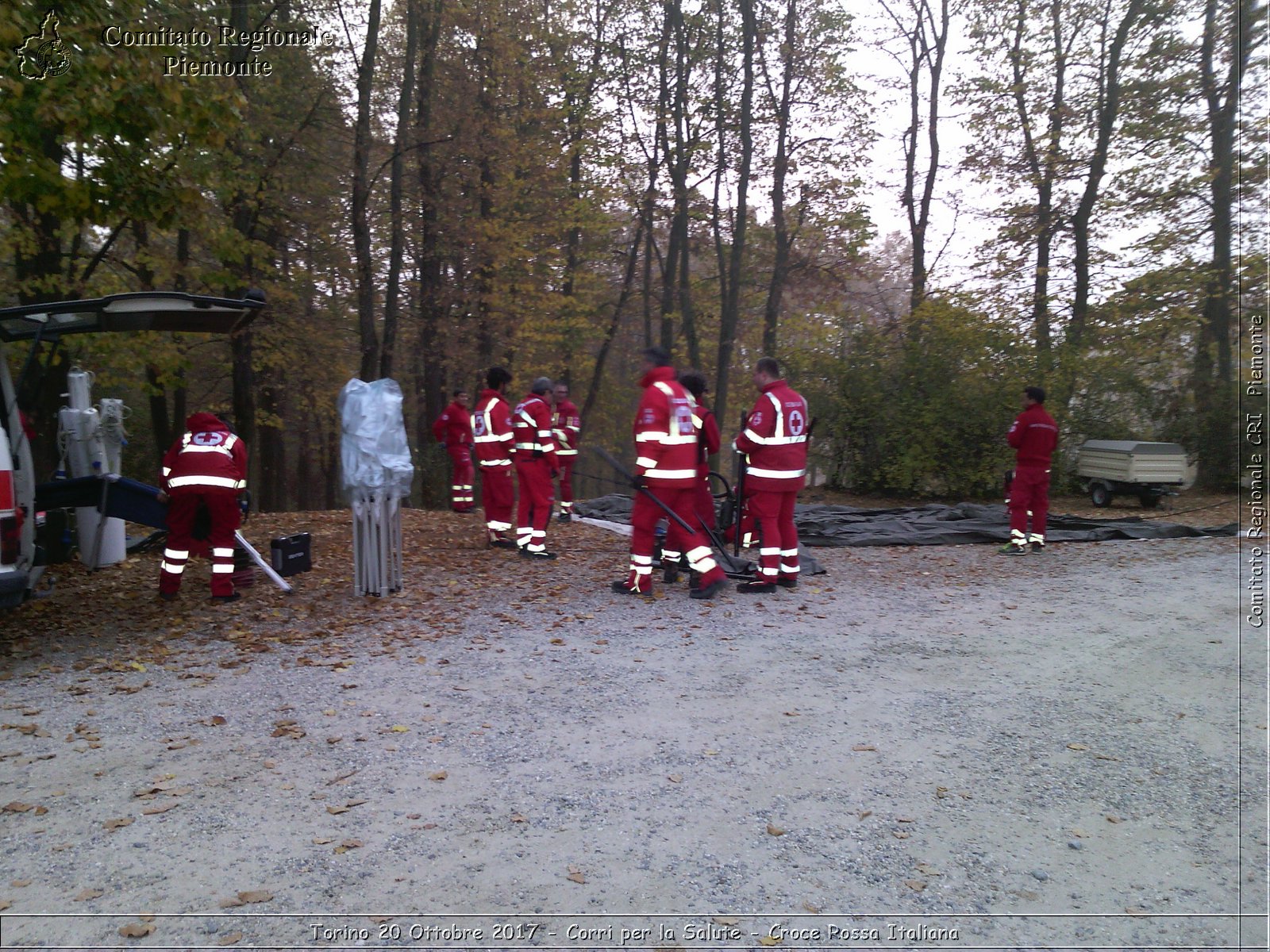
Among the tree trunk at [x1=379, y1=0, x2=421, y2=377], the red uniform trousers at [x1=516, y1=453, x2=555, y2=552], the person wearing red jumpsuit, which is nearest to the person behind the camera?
the person wearing red jumpsuit

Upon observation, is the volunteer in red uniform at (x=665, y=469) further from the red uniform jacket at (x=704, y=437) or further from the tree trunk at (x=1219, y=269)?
the tree trunk at (x=1219, y=269)

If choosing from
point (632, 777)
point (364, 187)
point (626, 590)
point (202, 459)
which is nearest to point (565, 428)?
point (626, 590)

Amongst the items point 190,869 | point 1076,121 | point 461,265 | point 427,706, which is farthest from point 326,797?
point 1076,121

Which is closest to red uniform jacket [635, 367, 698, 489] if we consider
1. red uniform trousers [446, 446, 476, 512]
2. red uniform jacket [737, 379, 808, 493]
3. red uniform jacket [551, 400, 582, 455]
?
red uniform jacket [737, 379, 808, 493]

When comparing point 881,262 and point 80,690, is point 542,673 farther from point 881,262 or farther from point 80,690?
point 881,262

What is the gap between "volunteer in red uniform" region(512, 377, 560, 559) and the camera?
10.8 meters

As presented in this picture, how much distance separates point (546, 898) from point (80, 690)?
429cm

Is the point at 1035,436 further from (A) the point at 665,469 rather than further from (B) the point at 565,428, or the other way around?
(B) the point at 565,428

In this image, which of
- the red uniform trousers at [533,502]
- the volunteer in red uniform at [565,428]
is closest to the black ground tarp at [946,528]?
the volunteer in red uniform at [565,428]

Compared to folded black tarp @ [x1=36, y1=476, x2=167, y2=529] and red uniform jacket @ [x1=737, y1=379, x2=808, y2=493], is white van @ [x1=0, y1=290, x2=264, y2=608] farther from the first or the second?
red uniform jacket @ [x1=737, y1=379, x2=808, y2=493]

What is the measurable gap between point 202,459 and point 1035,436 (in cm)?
967

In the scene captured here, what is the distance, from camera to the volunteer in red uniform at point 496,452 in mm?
11555

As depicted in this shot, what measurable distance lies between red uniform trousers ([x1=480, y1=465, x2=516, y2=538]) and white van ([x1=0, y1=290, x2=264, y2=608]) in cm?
407

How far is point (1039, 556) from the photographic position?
1193 centimetres
